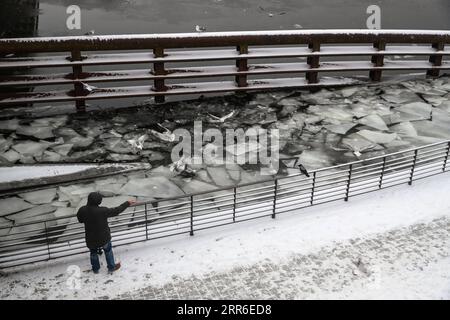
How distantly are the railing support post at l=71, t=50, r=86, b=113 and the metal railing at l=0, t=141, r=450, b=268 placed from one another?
440cm

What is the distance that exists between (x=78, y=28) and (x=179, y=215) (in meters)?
10.1

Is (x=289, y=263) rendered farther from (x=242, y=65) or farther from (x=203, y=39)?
(x=203, y=39)

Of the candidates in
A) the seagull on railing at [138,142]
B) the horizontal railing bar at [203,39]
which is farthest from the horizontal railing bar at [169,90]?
the seagull on railing at [138,142]

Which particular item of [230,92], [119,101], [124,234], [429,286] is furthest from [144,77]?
[429,286]

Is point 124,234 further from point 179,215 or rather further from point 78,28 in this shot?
point 78,28

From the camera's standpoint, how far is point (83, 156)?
10789 millimetres

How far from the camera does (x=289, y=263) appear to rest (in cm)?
838

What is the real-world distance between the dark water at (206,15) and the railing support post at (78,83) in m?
4.63

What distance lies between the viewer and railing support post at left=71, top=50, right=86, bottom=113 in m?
12.3

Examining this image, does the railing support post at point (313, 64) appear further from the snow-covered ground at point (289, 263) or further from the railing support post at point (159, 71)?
the snow-covered ground at point (289, 263)

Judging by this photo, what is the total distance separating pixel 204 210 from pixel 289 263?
64.5 inches

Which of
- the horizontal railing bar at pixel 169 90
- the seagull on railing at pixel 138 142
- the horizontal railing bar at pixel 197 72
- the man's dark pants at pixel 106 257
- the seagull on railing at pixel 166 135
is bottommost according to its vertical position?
the man's dark pants at pixel 106 257

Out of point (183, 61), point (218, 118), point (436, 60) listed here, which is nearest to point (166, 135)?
point (218, 118)

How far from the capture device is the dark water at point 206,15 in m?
17.6
